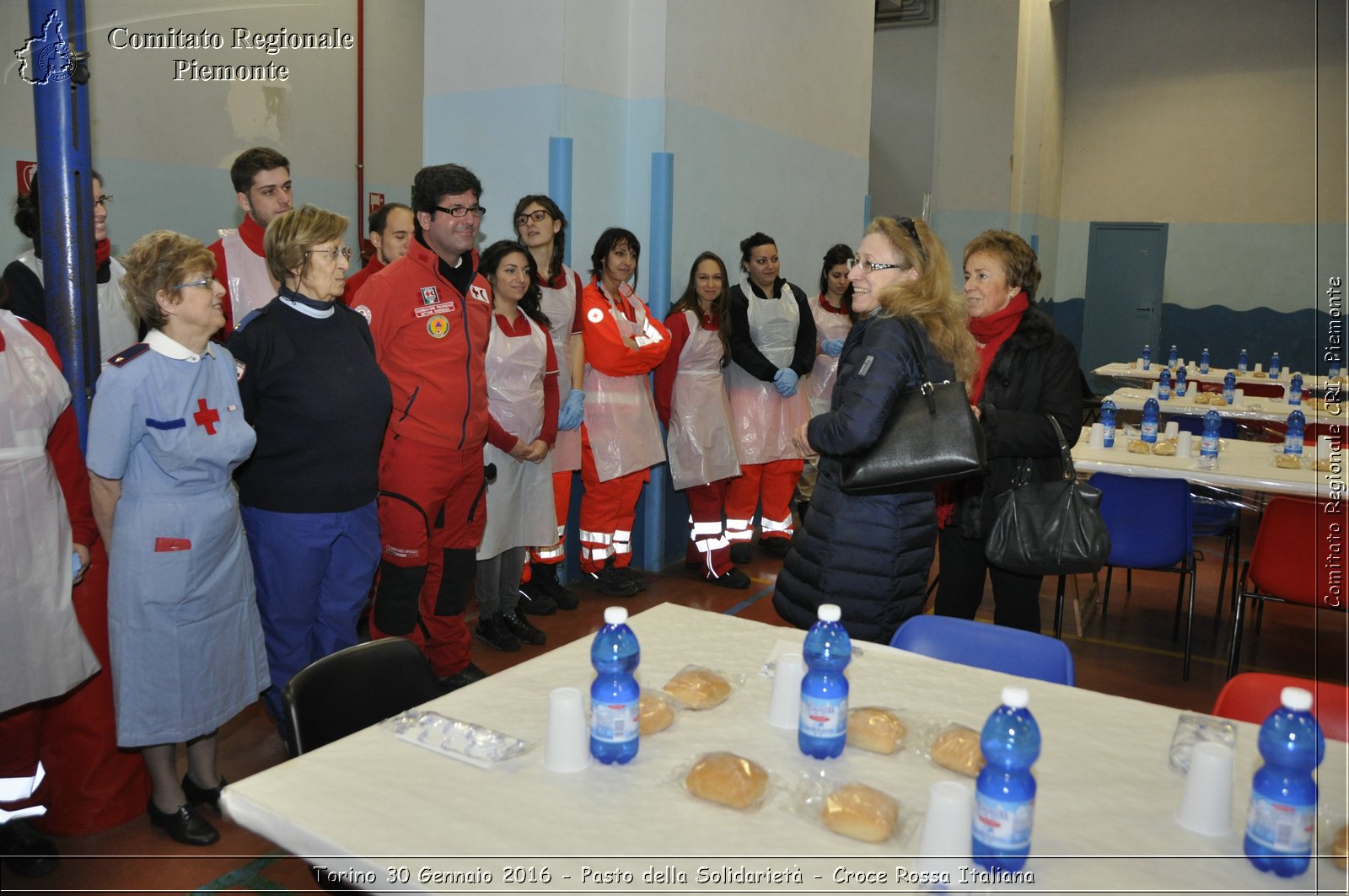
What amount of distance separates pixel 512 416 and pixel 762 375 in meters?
1.73

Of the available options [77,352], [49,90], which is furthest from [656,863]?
[49,90]

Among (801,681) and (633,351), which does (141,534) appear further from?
(633,351)

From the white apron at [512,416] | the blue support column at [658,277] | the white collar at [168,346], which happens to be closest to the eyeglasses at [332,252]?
the white collar at [168,346]

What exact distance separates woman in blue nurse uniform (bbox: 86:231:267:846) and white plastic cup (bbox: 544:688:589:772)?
136 cm

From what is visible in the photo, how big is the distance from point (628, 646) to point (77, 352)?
183cm

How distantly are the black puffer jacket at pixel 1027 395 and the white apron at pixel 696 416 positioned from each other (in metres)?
2.17

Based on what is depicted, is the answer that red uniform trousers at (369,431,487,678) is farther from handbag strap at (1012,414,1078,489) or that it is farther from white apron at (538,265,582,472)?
handbag strap at (1012,414,1078,489)

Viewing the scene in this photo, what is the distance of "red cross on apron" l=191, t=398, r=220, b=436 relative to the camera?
8.14 feet

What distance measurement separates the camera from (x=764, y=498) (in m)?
5.82

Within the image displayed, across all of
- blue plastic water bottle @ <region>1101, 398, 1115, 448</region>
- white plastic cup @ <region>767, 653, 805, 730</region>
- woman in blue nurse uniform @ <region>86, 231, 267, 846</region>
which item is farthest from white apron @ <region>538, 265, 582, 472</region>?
white plastic cup @ <region>767, 653, 805, 730</region>

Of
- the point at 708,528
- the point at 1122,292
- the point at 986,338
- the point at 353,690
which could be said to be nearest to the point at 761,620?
the point at 708,528

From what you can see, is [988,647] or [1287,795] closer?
[1287,795]

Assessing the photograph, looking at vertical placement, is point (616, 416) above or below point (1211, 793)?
above

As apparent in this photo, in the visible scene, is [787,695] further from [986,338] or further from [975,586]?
[986,338]
